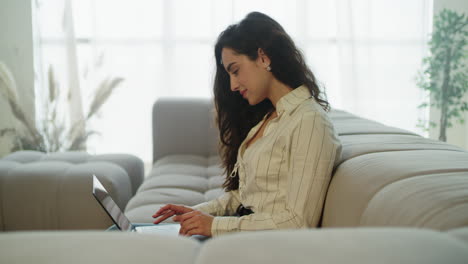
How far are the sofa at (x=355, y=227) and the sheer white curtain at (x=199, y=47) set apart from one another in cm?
261

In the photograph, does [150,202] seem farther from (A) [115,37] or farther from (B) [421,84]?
(B) [421,84]

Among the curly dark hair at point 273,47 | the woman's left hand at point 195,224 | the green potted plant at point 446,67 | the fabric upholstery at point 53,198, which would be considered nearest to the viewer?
the woman's left hand at point 195,224

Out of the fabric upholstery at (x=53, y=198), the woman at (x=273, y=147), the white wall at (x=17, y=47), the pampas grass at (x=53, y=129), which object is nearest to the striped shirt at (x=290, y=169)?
the woman at (x=273, y=147)

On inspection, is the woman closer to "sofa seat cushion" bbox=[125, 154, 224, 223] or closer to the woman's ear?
the woman's ear

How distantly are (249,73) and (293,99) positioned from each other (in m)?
0.17

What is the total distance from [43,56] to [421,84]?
11.9 ft

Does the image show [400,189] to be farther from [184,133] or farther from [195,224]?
[184,133]

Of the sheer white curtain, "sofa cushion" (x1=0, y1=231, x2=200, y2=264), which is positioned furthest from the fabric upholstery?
the sheer white curtain

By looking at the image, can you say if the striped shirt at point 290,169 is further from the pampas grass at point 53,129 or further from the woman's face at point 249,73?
the pampas grass at point 53,129

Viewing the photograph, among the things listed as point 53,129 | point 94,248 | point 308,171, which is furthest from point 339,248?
point 53,129

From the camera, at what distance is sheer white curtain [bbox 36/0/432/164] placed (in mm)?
4473

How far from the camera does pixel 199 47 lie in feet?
15.1

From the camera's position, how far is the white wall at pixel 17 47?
4438mm

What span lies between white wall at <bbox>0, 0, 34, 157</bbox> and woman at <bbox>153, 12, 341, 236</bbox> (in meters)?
3.34
